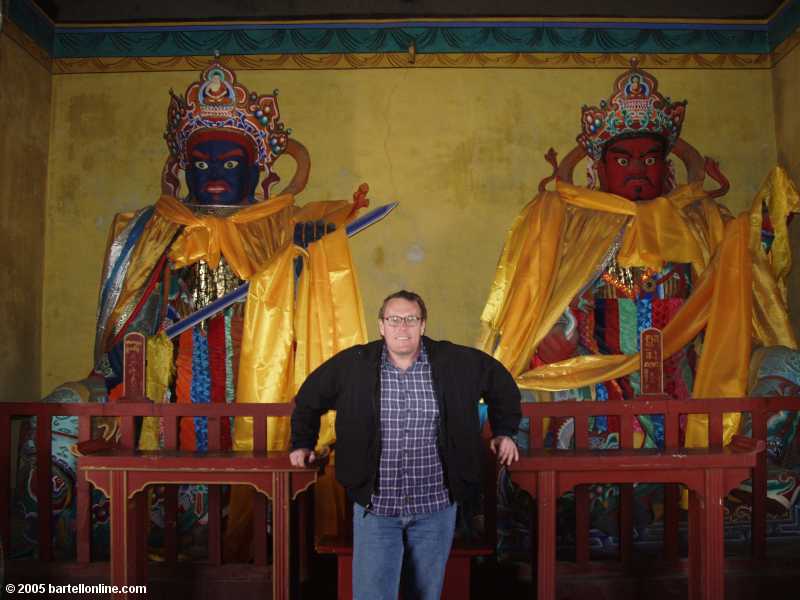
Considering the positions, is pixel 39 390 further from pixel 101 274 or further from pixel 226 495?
pixel 226 495

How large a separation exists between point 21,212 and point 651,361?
425cm

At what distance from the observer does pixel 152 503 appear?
487 centimetres

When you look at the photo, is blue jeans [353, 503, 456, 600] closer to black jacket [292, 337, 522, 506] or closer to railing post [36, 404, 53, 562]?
black jacket [292, 337, 522, 506]

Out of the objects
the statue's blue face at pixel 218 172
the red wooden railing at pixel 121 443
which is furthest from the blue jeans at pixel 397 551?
the statue's blue face at pixel 218 172

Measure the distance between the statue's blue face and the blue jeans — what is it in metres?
3.48

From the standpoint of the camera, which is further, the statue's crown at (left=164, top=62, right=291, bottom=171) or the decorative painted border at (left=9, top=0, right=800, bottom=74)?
the decorative painted border at (left=9, top=0, right=800, bottom=74)

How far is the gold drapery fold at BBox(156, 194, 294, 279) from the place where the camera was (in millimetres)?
5578

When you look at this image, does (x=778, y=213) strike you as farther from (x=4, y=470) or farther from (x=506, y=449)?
(x=4, y=470)

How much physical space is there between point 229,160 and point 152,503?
2.31 meters

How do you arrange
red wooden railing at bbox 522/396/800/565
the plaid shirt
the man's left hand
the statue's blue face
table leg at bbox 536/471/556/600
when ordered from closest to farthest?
the plaid shirt → the man's left hand → table leg at bbox 536/471/556/600 → red wooden railing at bbox 522/396/800/565 → the statue's blue face

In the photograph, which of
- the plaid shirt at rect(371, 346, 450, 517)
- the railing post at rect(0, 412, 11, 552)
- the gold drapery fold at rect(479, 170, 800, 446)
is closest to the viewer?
the plaid shirt at rect(371, 346, 450, 517)

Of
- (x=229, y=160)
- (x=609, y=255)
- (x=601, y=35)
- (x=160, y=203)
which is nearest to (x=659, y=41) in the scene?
(x=601, y=35)

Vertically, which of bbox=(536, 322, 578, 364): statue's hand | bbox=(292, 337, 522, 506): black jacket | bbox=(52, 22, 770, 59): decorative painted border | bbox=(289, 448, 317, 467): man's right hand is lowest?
bbox=(289, 448, 317, 467): man's right hand

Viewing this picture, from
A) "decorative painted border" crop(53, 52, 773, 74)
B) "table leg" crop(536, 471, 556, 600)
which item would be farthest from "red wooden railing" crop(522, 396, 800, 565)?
"decorative painted border" crop(53, 52, 773, 74)
